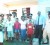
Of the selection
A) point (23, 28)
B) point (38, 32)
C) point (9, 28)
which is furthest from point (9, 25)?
point (38, 32)

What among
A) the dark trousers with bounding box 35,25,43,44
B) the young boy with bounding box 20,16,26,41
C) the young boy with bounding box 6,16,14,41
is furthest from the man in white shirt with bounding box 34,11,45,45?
the young boy with bounding box 6,16,14,41

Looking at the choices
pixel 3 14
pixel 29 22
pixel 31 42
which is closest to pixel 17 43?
pixel 31 42

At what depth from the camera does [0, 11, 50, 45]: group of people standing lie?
131 centimetres

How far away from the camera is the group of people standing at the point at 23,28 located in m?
Result: 1.31

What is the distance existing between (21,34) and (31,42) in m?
0.14

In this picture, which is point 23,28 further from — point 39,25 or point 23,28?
point 39,25

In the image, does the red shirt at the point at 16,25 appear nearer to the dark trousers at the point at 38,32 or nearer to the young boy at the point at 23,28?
the young boy at the point at 23,28

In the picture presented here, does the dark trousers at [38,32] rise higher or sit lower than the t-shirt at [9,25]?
lower

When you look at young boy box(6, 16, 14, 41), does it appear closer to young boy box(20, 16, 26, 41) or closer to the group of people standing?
the group of people standing

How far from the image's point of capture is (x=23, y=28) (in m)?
1.36

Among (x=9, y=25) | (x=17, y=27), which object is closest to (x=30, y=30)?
(x=17, y=27)

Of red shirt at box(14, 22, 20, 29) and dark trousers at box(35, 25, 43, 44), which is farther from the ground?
red shirt at box(14, 22, 20, 29)

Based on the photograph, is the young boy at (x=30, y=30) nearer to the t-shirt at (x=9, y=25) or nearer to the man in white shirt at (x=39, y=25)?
the man in white shirt at (x=39, y=25)

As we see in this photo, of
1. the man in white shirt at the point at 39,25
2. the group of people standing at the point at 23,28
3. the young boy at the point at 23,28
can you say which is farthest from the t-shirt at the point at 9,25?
the man in white shirt at the point at 39,25
